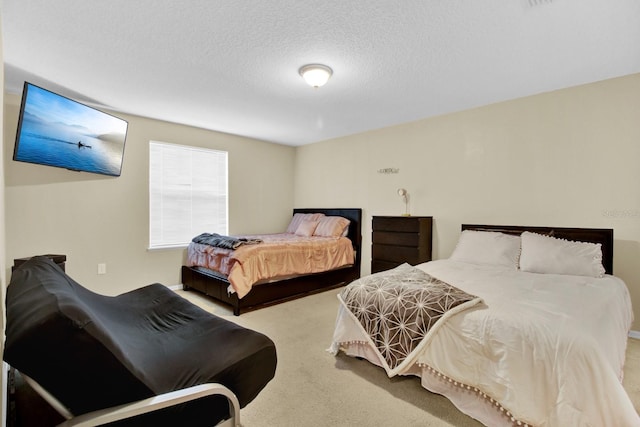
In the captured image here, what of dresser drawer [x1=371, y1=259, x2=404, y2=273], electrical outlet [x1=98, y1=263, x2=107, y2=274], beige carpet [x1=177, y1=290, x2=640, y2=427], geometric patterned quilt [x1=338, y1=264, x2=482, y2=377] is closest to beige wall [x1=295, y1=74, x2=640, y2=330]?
dresser drawer [x1=371, y1=259, x2=404, y2=273]

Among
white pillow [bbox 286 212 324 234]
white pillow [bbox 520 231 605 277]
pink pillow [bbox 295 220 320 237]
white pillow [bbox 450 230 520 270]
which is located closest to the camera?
white pillow [bbox 520 231 605 277]

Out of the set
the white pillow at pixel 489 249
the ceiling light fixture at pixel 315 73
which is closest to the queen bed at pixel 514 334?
the white pillow at pixel 489 249

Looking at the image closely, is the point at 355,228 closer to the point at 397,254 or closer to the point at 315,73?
the point at 397,254

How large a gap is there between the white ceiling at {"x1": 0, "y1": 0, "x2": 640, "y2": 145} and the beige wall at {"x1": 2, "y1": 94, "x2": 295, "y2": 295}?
0.71 meters

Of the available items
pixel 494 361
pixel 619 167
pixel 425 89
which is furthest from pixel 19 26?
pixel 619 167

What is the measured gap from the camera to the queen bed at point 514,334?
4.37 ft

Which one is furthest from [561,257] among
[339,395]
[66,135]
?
[66,135]

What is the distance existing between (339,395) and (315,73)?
7.97ft

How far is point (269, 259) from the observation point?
3.52m

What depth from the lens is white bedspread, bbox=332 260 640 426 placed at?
1299 millimetres

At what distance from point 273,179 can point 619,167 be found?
4496 millimetres

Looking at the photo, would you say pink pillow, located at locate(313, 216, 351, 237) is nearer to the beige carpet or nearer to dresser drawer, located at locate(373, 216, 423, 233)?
dresser drawer, located at locate(373, 216, 423, 233)

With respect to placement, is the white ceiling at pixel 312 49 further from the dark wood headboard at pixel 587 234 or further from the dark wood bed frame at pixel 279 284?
the dark wood bed frame at pixel 279 284

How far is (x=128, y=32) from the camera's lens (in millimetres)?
2082
